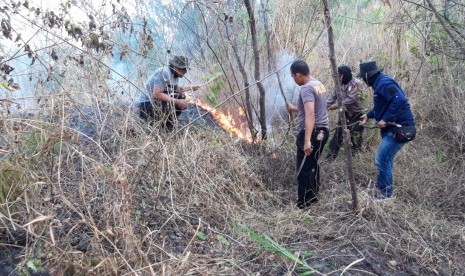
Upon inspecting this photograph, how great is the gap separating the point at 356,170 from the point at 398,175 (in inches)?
21.4

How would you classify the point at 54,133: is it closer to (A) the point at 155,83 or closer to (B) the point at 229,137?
(A) the point at 155,83

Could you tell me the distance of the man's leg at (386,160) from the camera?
501cm

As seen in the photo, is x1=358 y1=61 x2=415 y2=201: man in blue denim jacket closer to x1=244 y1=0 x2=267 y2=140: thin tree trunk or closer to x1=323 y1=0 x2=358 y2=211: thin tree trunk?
x1=323 y1=0 x2=358 y2=211: thin tree trunk

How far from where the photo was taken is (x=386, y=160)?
16.6 ft

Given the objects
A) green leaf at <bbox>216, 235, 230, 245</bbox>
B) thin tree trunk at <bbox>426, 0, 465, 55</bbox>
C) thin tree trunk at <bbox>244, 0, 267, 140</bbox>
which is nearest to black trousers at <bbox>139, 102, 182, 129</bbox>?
thin tree trunk at <bbox>244, 0, 267, 140</bbox>

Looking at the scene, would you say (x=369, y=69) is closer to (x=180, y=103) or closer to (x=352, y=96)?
(x=352, y=96)

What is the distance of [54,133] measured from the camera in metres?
3.43

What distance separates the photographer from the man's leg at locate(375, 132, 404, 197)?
501 cm

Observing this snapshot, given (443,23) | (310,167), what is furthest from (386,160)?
(443,23)

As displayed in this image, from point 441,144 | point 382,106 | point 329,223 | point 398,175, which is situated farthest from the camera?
point 441,144

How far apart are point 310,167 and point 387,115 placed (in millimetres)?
1024

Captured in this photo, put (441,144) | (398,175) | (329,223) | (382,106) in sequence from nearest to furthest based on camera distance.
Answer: (329,223) < (382,106) < (398,175) < (441,144)

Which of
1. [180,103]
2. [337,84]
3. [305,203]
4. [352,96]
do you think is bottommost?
[305,203]

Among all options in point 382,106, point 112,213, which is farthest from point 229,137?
point 112,213
